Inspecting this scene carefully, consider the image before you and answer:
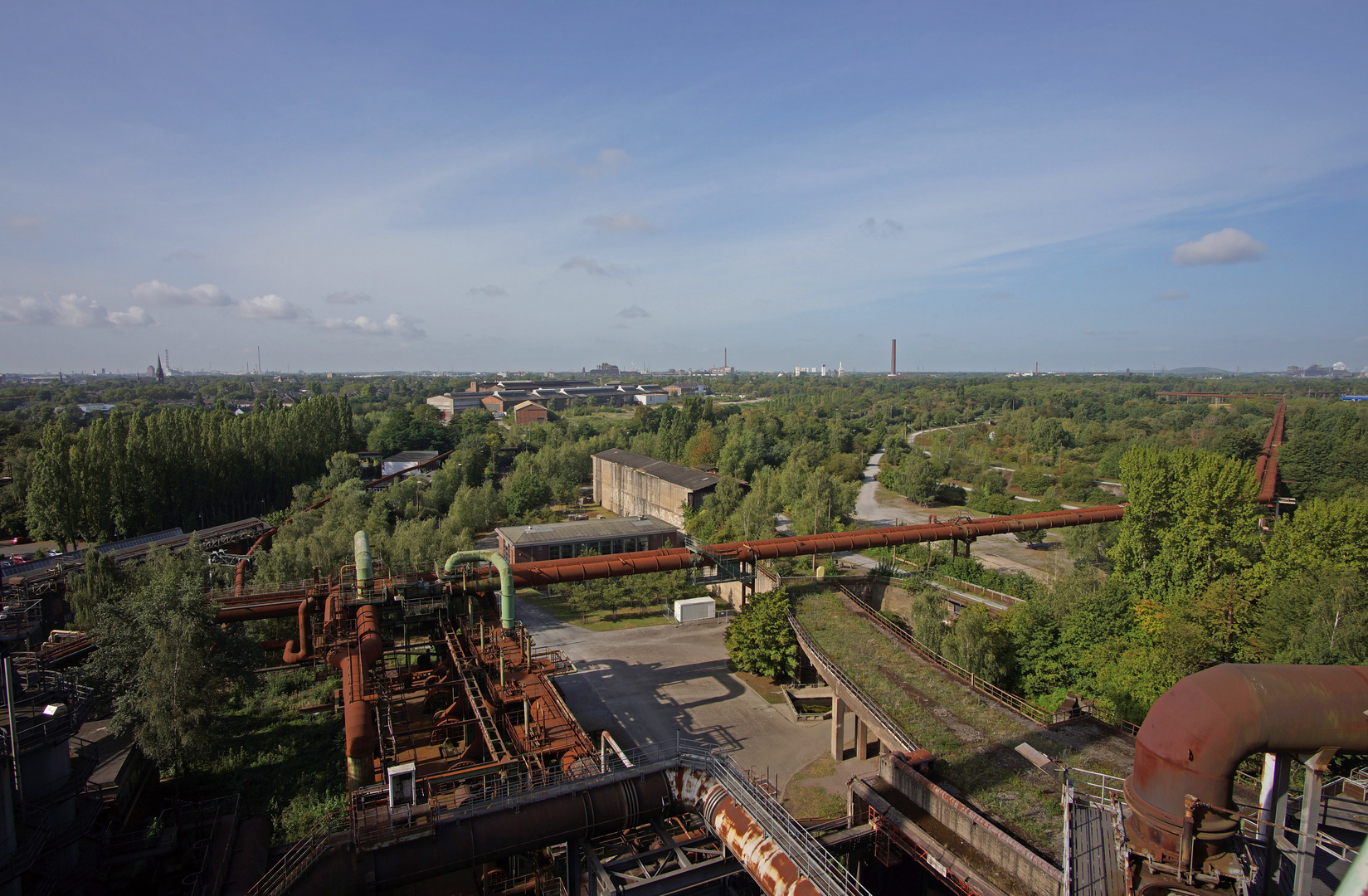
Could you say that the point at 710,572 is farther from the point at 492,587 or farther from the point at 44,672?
the point at 44,672

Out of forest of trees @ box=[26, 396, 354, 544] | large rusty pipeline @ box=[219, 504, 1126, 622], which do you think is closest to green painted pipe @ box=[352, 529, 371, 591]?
large rusty pipeline @ box=[219, 504, 1126, 622]

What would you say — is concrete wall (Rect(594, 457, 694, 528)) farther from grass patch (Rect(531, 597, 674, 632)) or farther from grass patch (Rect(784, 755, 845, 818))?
grass patch (Rect(784, 755, 845, 818))

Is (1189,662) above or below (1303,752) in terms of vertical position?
below

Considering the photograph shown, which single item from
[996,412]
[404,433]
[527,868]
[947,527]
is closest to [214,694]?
[527,868]

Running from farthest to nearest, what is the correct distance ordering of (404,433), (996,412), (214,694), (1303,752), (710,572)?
(996,412)
(404,433)
(710,572)
(214,694)
(1303,752)

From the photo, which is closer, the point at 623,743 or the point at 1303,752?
the point at 1303,752

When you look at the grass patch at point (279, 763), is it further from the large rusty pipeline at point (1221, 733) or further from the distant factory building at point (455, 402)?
the distant factory building at point (455, 402)
